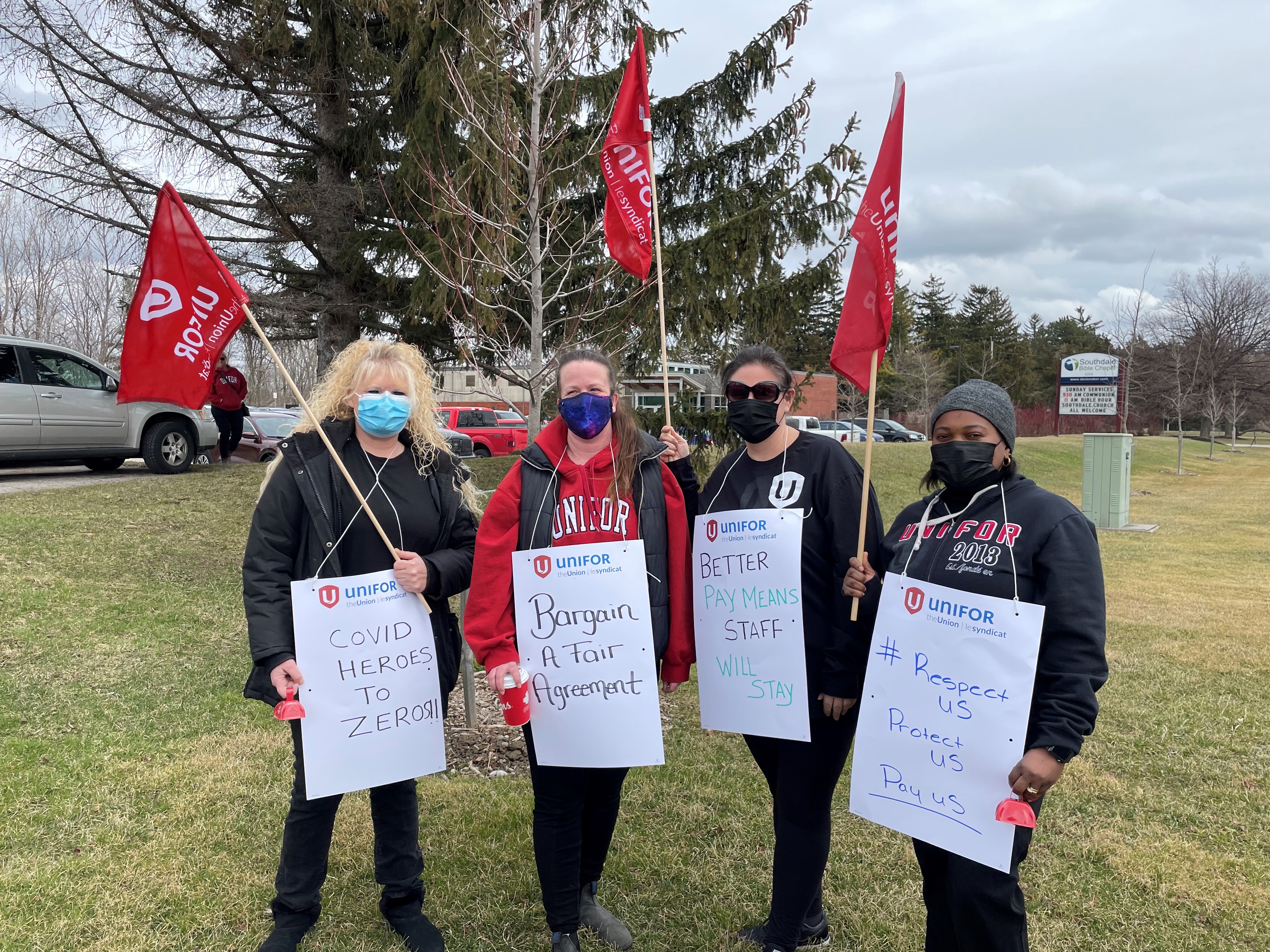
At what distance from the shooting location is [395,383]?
2.96 m

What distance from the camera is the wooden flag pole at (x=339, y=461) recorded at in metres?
2.77

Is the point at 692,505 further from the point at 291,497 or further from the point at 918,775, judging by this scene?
the point at 291,497

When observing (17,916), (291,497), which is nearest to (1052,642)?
(291,497)

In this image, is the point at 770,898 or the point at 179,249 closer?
the point at 179,249

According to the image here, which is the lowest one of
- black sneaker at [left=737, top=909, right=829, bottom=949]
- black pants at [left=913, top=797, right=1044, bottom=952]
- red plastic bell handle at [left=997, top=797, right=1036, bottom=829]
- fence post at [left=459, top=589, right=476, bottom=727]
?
black sneaker at [left=737, top=909, right=829, bottom=949]

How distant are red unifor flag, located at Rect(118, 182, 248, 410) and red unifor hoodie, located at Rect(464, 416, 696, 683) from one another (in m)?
1.24

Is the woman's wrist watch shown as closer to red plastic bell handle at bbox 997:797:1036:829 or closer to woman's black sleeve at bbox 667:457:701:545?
red plastic bell handle at bbox 997:797:1036:829

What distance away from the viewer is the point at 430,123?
8875mm

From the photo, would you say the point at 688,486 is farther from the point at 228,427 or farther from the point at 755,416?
the point at 228,427

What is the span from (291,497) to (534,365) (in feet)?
9.24

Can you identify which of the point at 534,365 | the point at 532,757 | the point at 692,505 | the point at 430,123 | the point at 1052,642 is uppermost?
the point at 430,123

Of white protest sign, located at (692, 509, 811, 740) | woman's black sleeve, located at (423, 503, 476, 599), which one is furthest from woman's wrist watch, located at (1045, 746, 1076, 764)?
woman's black sleeve, located at (423, 503, 476, 599)

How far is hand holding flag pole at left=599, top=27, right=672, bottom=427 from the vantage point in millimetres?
3932

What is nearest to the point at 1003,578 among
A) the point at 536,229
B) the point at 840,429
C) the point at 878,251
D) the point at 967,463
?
the point at 967,463
